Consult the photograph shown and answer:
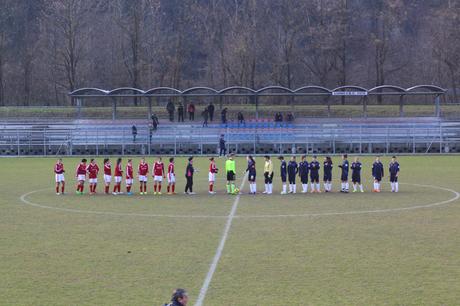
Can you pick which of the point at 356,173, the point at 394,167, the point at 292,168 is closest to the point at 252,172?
the point at 292,168

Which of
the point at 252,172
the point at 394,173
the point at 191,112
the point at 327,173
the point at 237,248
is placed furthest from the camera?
the point at 191,112

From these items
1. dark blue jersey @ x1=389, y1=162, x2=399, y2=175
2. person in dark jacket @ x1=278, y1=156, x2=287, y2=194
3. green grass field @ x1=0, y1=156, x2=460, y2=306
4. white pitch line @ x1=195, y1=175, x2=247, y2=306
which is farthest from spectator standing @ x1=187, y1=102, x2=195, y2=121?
white pitch line @ x1=195, y1=175, x2=247, y2=306

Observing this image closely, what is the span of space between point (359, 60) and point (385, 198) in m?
58.6

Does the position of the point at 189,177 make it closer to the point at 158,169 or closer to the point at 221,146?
the point at 158,169

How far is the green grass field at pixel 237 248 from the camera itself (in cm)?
1344

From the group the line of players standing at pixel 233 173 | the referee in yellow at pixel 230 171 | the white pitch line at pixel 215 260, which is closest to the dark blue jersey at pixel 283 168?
the line of players standing at pixel 233 173

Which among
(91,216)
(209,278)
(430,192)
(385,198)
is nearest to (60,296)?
(209,278)

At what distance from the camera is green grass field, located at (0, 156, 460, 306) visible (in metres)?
13.4

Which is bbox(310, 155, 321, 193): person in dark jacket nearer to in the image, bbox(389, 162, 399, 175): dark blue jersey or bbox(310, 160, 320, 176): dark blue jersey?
bbox(310, 160, 320, 176): dark blue jersey

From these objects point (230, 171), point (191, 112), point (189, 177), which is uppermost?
point (191, 112)

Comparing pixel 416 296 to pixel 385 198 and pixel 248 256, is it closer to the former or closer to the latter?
pixel 248 256

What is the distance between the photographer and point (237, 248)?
17547 millimetres

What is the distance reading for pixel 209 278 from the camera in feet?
47.6

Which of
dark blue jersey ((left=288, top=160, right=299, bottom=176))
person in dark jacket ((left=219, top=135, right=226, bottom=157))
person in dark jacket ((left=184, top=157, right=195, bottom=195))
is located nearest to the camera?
person in dark jacket ((left=184, top=157, right=195, bottom=195))
